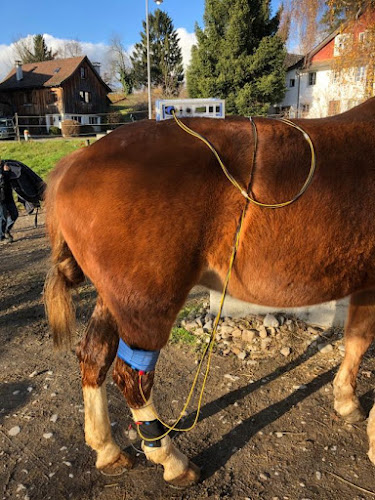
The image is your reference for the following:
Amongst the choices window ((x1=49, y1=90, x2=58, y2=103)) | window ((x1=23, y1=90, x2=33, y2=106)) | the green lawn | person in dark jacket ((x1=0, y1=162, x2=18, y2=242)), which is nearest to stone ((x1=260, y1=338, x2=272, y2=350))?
person in dark jacket ((x1=0, y1=162, x2=18, y2=242))

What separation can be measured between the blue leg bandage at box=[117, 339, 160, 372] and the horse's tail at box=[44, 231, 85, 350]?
1.60ft

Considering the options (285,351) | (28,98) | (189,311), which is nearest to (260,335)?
(285,351)

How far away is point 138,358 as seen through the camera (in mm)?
1935

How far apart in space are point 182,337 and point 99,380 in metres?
1.48

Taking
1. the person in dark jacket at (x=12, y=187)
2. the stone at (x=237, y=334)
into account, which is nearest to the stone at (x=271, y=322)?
the stone at (x=237, y=334)

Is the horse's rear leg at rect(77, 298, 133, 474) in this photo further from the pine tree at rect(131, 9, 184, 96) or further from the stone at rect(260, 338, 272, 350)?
the pine tree at rect(131, 9, 184, 96)

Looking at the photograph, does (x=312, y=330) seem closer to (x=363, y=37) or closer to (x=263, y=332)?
(x=263, y=332)

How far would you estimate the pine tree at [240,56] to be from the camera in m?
27.0

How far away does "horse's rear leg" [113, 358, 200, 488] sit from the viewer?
6.67ft

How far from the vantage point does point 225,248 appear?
5.95 feet

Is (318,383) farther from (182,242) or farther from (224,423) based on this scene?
(182,242)

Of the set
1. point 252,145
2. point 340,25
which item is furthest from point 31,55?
point 252,145

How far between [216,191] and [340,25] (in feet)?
34.3

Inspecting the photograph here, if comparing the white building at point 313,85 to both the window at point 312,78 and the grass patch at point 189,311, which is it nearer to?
the window at point 312,78
